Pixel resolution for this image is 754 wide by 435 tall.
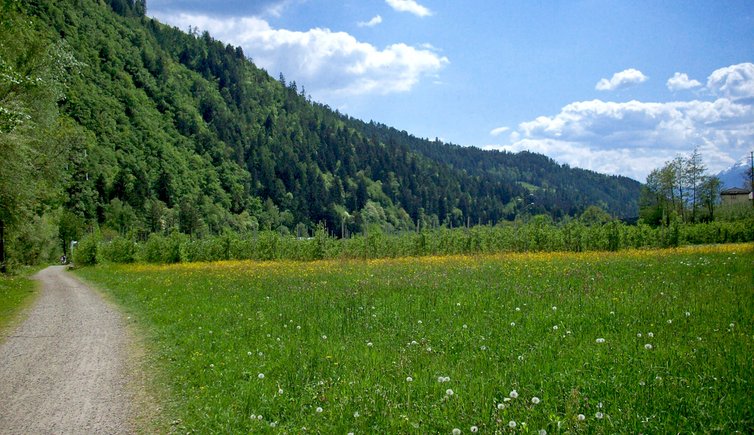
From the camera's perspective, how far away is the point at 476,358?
738cm

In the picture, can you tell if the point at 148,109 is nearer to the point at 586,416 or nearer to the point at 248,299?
the point at 248,299

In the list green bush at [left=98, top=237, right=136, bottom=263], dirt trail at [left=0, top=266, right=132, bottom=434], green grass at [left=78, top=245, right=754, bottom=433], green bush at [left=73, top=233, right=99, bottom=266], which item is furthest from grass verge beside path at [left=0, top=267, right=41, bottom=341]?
green bush at [left=73, top=233, right=99, bottom=266]

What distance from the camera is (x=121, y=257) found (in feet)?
181

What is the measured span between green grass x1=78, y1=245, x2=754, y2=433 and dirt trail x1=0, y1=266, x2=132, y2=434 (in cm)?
92

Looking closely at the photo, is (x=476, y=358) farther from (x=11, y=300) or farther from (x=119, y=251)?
(x=119, y=251)

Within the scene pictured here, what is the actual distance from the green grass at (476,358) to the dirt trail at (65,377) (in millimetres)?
917

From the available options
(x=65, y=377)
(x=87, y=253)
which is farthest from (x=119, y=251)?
(x=65, y=377)

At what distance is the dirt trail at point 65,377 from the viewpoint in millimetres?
6987

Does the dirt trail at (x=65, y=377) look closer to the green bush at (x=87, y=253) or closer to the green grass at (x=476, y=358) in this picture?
the green grass at (x=476, y=358)

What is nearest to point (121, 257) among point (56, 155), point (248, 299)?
point (56, 155)

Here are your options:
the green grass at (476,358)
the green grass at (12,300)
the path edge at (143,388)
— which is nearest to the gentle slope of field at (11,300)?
the green grass at (12,300)

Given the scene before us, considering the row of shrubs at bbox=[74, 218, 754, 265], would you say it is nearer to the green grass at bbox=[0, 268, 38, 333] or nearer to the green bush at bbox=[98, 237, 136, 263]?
the green bush at bbox=[98, 237, 136, 263]

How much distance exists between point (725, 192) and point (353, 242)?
128m

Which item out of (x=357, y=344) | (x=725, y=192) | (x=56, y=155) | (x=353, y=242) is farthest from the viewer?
(x=725, y=192)
